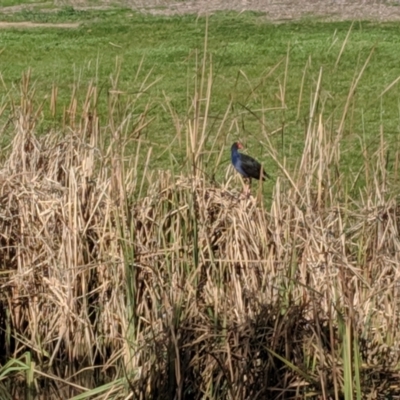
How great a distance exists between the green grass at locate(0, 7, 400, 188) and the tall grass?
352cm

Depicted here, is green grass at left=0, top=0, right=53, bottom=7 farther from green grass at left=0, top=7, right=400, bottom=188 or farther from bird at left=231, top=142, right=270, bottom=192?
bird at left=231, top=142, right=270, bottom=192

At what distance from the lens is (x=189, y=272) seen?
5199 millimetres

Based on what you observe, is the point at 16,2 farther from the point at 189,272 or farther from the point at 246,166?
the point at 189,272

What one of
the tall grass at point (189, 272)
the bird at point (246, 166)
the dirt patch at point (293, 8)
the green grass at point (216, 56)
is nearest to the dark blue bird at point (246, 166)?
the bird at point (246, 166)

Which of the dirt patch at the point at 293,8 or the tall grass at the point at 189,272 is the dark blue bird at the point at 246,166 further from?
the dirt patch at the point at 293,8

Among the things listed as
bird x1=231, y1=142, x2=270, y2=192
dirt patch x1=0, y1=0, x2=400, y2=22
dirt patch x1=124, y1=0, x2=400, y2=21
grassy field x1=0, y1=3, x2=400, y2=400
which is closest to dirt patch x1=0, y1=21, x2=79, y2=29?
dirt patch x1=0, y1=0, x2=400, y2=22

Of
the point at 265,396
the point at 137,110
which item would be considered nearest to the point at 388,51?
the point at 137,110

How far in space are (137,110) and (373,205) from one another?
203 inches

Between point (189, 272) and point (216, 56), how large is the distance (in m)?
7.64

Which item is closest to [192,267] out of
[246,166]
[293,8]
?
[246,166]

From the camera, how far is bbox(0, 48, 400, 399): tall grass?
4.83 metres

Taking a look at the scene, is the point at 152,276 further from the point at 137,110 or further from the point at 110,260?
the point at 137,110

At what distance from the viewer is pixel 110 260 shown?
532cm

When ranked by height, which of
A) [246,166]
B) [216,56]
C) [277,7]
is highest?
[246,166]
